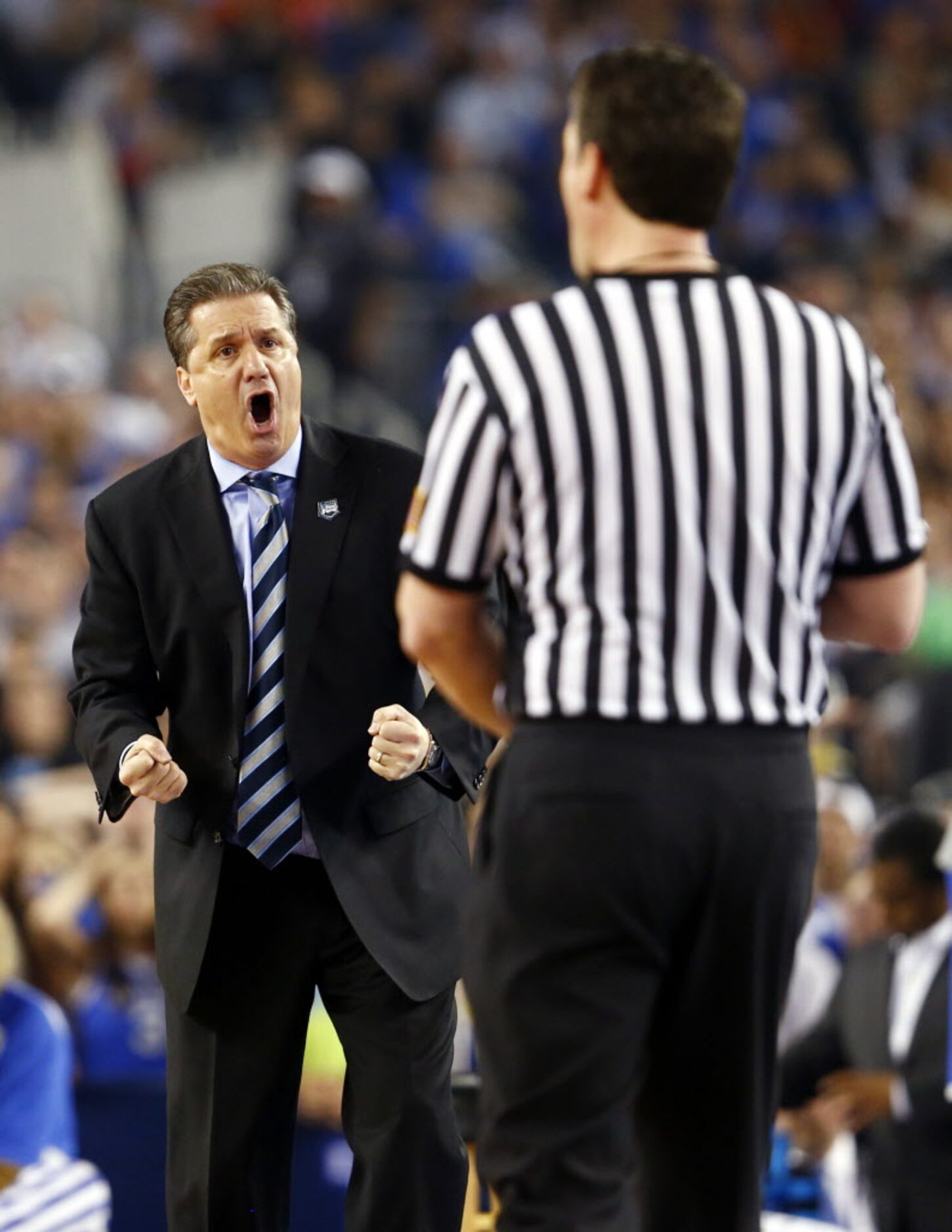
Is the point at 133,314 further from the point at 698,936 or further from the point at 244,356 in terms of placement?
the point at 698,936

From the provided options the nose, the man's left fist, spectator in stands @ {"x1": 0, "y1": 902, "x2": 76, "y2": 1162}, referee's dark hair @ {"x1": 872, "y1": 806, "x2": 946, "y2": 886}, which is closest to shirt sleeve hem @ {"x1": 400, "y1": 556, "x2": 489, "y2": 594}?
the man's left fist

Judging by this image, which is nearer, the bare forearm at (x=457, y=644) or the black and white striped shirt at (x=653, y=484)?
the black and white striped shirt at (x=653, y=484)

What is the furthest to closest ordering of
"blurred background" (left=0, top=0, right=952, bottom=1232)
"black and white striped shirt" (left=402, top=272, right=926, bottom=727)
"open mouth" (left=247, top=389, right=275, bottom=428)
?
1. "blurred background" (left=0, top=0, right=952, bottom=1232)
2. "open mouth" (left=247, top=389, right=275, bottom=428)
3. "black and white striped shirt" (left=402, top=272, right=926, bottom=727)

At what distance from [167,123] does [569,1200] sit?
954 centimetres

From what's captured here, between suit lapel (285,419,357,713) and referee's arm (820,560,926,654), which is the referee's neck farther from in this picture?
suit lapel (285,419,357,713)

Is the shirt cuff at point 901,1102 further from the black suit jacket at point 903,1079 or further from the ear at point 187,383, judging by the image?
the ear at point 187,383

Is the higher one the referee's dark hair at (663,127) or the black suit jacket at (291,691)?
the referee's dark hair at (663,127)

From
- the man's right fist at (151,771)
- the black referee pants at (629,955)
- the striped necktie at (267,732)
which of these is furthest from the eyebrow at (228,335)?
the black referee pants at (629,955)

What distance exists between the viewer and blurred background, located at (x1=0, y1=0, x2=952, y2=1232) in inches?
336

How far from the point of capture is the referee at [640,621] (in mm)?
2062

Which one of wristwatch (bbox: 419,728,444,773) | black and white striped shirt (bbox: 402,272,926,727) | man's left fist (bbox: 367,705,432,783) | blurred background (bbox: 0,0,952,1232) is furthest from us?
blurred background (bbox: 0,0,952,1232)

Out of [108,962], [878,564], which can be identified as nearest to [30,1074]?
[108,962]

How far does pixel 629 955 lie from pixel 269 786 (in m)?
0.91

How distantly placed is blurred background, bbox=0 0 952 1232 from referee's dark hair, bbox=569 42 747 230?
5.46 meters
